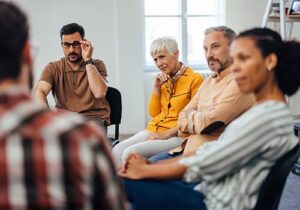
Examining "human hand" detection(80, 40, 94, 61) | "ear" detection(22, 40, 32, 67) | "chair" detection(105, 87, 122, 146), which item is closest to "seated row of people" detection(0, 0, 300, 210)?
"ear" detection(22, 40, 32, 67)

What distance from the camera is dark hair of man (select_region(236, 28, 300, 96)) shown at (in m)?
1.29

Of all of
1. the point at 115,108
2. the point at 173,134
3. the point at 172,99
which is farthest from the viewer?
the point at 115,108

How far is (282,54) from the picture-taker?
1.31m

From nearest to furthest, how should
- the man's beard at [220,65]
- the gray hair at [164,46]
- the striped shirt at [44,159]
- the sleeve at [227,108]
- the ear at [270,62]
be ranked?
the striped shirt at [44,159] → the ear at [270,62] → the sleeve at [227,108] → the man's beard at [220,65] → the gray hair at [164,46]

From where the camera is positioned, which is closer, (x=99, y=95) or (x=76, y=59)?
(x=99, y=95)

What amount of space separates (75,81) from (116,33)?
75.1 inches

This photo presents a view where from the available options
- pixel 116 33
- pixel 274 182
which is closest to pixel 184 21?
pixel 116 33

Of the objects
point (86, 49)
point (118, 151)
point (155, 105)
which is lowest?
point (118, 151)

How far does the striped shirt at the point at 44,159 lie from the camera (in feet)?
2.23

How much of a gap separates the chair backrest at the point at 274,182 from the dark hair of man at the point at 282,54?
0.22 metres

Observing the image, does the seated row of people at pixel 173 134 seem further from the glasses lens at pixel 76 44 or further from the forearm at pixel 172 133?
the glasses lens at pixel 76 44

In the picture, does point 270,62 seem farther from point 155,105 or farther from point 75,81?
point 75,81

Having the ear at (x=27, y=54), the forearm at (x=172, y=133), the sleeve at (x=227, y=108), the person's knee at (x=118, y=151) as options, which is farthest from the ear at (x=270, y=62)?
the person's knee at (x=118, y=151)

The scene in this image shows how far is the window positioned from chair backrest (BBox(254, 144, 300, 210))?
364 cm
